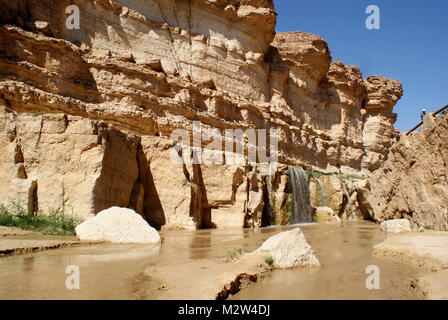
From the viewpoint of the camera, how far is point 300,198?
58.9ft

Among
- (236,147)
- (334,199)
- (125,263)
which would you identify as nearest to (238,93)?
(236,147)

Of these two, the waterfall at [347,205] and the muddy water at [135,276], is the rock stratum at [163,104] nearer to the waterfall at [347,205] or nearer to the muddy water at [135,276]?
the muddy water at [135,276]

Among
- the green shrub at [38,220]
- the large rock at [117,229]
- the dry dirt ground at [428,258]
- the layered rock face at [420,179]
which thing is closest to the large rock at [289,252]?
the dry dirt ground at [428,258]

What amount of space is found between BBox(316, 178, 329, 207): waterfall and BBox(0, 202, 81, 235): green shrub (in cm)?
1549

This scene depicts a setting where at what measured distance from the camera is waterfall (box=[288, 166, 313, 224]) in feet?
55.4

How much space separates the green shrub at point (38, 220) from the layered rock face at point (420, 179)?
8.28 m

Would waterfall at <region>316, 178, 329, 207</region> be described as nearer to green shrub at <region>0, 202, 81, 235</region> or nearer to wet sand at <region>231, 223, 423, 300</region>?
green shrub at <region>0, 202, 81, 235</region>

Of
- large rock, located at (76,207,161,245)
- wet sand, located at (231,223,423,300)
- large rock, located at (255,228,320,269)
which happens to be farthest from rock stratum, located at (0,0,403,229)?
wet sand, located at (231,223,423,300)

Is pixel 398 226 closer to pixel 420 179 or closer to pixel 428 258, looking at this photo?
pixel 420 179

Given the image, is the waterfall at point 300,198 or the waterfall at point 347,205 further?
the waterfall at point 347,205

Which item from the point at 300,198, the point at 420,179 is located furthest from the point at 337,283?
the point at 300,198

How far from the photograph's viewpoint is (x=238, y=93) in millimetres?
28078

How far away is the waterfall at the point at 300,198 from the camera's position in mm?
16891
